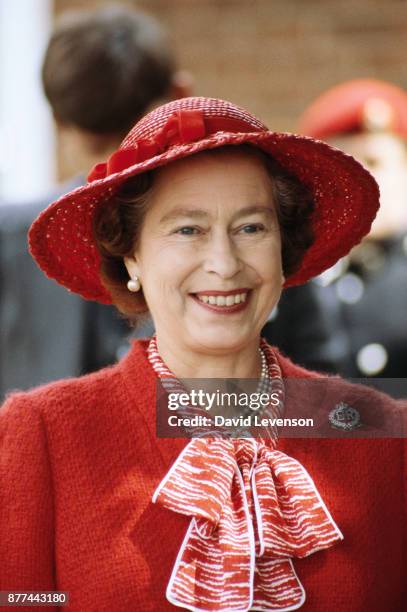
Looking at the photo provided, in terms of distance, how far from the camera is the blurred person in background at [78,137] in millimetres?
2324

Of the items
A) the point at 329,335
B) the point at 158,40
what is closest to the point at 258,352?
the point at 329,335

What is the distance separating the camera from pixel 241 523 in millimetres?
1604

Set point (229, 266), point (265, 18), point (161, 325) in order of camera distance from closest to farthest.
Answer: point (229, 266)
point (161, 325)
point (265, 18)

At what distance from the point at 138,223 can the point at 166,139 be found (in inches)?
6.2

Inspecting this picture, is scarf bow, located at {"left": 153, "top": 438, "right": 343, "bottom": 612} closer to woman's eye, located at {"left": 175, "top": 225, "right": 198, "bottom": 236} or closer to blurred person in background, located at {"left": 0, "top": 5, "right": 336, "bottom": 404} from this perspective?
woman's eye, located at {"left": 175, "top": 225, "right": 198, "bottom": 236}

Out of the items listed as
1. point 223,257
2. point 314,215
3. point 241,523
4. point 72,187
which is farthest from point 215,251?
point 72,187

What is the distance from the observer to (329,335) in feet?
8.34

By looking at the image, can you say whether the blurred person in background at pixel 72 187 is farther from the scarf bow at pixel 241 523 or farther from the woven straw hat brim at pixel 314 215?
the scarf bow at pixel 241 523

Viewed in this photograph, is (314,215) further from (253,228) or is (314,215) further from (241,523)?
(241,523)

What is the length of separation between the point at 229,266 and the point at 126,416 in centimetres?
28

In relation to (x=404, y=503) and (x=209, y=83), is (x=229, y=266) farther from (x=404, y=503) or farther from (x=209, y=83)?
(x=209, y=83)

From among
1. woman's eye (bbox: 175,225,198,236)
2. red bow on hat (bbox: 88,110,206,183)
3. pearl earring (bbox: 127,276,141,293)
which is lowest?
pearl earring (bbox: 127,276,141,293)

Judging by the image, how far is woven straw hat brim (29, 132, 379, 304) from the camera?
5.33 feet

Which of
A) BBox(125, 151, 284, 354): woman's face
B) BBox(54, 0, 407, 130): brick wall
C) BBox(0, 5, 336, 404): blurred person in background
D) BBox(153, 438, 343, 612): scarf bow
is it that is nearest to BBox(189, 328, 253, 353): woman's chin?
BBox(125, 151, 284, 354): woman's face
